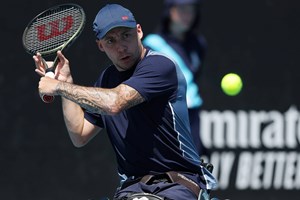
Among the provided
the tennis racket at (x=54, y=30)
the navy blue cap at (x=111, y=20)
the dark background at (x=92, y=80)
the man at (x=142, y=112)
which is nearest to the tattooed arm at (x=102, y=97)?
the man at (x=142, y=112)

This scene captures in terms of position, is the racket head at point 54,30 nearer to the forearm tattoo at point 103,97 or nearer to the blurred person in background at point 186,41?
the forearm tattoo at point 103,97

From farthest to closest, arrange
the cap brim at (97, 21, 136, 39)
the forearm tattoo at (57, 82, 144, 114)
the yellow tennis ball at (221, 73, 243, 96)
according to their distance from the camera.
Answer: the yellow tennis ball at (221, 73, 243, 96) → the cap brim at (97, 21, 136, 39) → the forearm tattoo at (57, 82, 144, 114)

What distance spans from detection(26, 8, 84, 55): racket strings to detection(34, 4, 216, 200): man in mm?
262

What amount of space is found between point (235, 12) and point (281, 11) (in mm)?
367

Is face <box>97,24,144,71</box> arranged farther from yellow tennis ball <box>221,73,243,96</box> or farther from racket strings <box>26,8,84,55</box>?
yellow tennis ball <box>221,73,243,96</box>

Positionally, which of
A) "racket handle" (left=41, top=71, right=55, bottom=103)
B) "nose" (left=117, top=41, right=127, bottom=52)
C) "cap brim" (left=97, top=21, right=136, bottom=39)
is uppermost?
"cap brim" (left=97, top=21, right=136, bottom=39)

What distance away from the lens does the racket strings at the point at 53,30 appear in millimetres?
5094

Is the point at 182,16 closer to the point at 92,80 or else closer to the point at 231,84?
the point at 231,84

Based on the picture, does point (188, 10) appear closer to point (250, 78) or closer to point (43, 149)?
point (250, 78)

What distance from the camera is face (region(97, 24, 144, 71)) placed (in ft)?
15.3

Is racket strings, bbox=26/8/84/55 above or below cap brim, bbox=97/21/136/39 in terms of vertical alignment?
below

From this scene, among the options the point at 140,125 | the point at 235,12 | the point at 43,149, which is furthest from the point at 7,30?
the point at 140,125

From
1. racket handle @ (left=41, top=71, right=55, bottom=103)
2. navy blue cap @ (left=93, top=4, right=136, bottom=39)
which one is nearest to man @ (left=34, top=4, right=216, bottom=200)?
navy blue cap @ (left=93, top=4, right=136, bottom=39)

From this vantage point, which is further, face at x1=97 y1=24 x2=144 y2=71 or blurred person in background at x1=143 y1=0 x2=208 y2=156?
blurred person in background at x1=143 y1=0 x2=208 y2=156
